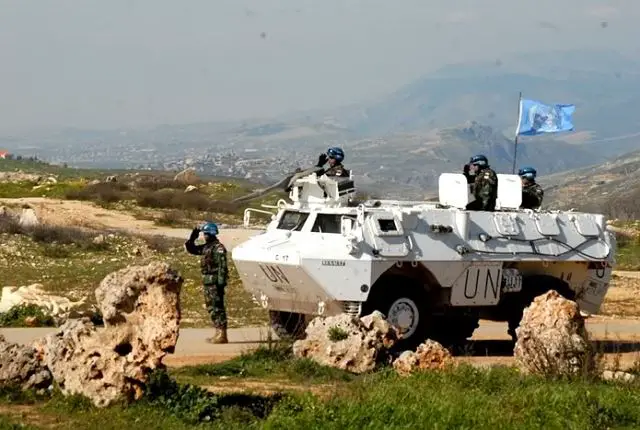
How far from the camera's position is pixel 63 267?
29469 millimetres

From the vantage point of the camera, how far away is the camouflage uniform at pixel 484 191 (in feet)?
63.4

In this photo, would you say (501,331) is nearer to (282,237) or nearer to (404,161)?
(282,237)

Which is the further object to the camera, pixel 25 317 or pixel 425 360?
pixel 25 317

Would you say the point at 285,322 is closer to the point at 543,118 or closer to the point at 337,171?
the point at 337,171

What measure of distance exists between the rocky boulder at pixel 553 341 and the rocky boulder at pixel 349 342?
4.82 feet

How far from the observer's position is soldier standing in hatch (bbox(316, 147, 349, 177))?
1850 cm

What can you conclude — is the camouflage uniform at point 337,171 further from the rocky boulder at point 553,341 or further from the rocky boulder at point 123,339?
the rocky boulder at point 123,339

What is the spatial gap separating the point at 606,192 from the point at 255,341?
104858 millimetres

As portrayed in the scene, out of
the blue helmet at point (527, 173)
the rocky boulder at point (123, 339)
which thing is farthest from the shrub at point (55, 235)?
the rocky boulder at point (123, 339)

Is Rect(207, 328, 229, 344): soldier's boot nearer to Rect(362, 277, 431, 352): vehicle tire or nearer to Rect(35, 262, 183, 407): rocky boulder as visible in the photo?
Rect(362, 277, 431, 352): vehicle tire

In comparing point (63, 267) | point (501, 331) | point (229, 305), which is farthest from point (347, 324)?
point (63, 267)

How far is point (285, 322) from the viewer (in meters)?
19.0

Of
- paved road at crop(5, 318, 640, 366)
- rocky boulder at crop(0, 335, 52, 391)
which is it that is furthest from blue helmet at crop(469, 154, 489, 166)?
rocky boulder at crop(0, 335, 52, 391)

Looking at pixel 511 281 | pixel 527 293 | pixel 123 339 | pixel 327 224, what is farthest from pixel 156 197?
pixel 123 339
